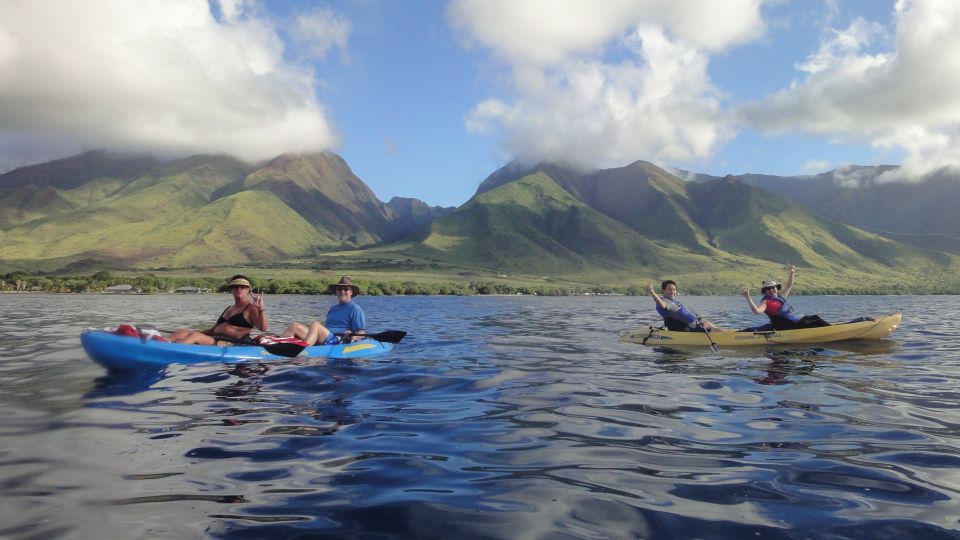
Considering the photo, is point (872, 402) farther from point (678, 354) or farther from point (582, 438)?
point (678, 354)

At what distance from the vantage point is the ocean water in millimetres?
5773

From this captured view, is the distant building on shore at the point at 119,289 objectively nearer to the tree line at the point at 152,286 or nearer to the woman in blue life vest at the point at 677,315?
the tree line at the point at 152,286

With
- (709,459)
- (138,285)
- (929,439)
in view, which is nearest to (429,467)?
(709,459)

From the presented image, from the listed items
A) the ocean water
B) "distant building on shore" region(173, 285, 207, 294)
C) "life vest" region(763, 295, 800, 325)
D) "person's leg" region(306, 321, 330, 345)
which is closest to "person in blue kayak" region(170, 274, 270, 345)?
"person's leg" region(306, 321, 330, 345)

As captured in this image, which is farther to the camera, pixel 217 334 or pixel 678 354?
pixel 678 354

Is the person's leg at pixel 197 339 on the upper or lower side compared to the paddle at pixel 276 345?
upper

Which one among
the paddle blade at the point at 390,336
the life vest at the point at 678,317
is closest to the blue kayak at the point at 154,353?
the paddle blade at the point at 390,336

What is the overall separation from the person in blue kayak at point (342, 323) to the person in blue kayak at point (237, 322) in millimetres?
1709

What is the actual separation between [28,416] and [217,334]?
7.08 metres

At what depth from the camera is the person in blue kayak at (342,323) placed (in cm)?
1898

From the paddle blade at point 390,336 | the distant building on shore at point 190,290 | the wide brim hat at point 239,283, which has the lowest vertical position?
the distant building on shore at point 190,290

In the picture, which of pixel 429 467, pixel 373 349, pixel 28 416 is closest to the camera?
pixel 429 467

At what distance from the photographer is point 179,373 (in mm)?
15461

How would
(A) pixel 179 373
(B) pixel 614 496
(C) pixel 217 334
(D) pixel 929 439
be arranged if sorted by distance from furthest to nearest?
(C) pixel 217 334, (A) pixel 179 373, (D) pixel 929 439, (B) pixel 614 496
